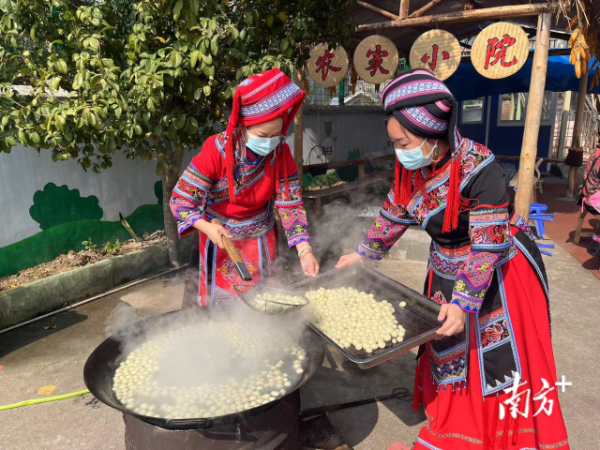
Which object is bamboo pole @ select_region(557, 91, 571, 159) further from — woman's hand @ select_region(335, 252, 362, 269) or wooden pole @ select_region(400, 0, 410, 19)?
woman's hand @ select_region(335, 252, 362, 269)

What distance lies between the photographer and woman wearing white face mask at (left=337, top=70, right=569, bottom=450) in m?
2.01

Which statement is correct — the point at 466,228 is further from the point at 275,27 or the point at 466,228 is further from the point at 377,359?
the point at 275,27

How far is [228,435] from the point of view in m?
1.96

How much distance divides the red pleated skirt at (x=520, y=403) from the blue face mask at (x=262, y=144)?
1.44 m

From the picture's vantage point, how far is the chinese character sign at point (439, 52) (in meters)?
5.60

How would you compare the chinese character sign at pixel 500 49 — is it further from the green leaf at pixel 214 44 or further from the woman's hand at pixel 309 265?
the woman's hand at pixel 309 265

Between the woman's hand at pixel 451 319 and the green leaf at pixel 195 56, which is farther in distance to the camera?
the green leaf at pixel 195 56

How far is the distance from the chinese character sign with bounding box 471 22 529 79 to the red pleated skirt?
372cm

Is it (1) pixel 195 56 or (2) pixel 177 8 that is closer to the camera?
(2) pixel 177 8

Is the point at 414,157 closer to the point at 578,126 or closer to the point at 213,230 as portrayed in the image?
the point at 213,230

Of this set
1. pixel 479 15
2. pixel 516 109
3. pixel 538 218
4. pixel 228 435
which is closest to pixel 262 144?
pixel 228 435

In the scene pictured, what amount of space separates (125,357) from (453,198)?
197cm

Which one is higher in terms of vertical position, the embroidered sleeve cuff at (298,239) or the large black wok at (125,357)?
the embroidered sleeve cuff at (298,239)

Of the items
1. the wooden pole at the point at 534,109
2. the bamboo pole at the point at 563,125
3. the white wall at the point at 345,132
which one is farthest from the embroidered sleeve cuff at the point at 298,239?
the bamboo pole at the point at 563,125
